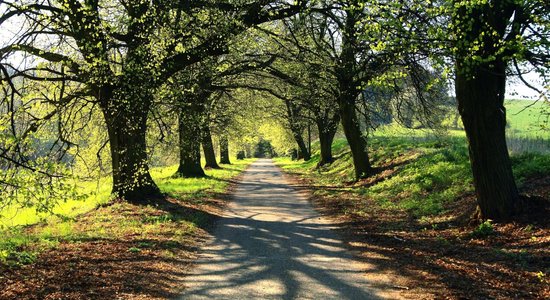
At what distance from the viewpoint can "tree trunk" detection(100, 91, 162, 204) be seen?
41.6 ft

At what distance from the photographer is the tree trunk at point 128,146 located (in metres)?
12.7

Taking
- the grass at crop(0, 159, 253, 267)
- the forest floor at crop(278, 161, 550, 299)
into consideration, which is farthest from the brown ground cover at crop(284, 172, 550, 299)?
the grass at crop(0, 159, 253, 267)

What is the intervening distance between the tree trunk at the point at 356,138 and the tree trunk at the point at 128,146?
9.09 meters

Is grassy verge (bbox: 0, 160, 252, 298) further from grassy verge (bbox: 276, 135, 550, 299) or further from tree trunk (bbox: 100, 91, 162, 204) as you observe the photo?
grassy verge (bbox: 276, 135, 550, 299)

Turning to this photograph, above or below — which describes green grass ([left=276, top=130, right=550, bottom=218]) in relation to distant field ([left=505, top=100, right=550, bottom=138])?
below

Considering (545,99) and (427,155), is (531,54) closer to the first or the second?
(545,99)

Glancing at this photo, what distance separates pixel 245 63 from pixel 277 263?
11909 millimetres

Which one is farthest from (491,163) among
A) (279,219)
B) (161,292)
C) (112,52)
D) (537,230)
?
(112,52)

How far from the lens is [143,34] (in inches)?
466

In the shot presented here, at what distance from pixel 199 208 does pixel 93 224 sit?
156 inches

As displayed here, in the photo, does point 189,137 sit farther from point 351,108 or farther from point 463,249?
point 463,249

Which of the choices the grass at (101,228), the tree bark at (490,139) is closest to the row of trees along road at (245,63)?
the tree bark at (490,139)

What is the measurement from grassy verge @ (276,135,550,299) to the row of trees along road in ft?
3.62

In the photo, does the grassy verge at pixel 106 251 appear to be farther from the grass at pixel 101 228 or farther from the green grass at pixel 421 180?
the green grass at pixel 421 180
